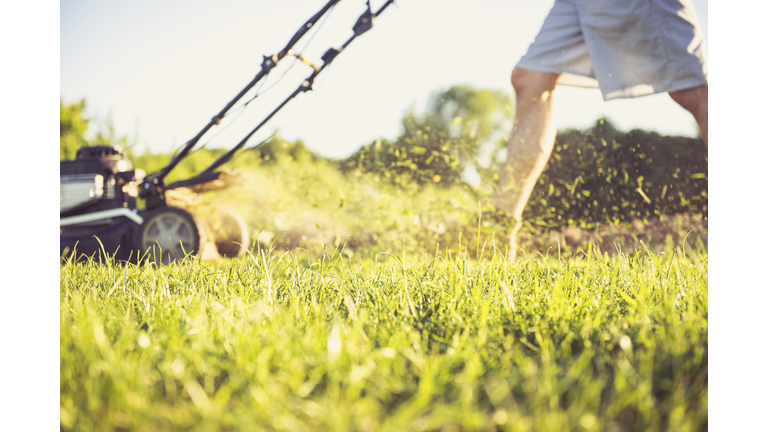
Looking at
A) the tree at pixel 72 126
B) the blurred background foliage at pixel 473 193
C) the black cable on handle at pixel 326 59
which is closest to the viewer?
the black cable on handle at pixel 326 59

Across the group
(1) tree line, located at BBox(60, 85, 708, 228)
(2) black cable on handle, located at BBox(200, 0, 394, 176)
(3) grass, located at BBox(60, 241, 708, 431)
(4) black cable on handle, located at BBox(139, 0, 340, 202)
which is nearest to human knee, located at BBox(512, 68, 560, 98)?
(1) tree line, located at BBox(60, 85, 708, 228)

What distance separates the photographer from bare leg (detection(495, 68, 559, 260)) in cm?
201

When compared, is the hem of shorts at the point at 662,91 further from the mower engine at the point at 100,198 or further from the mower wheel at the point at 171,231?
the mower engine at the point at 100,198

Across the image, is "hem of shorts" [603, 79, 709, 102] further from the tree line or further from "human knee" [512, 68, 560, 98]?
the tree line

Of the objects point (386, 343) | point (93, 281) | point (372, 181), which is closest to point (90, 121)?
point (372, 181)

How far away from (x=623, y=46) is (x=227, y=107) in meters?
1.97

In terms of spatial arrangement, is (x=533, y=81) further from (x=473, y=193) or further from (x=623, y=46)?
(x=473, y=193)

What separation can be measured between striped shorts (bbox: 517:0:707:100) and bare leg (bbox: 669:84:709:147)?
0.11 ft

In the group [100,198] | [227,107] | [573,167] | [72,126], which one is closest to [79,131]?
[72,126]

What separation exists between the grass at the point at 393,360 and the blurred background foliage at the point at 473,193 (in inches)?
43.6

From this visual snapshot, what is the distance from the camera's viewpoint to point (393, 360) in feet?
2.46

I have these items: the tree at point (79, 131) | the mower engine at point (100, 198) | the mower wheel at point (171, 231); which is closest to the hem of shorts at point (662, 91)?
the mower wheel at point (171, 231)

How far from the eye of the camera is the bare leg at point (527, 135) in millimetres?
2010
